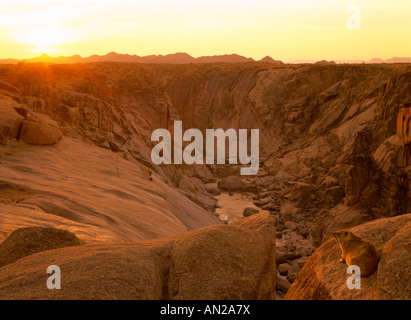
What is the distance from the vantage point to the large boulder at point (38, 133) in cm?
997

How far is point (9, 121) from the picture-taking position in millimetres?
9602

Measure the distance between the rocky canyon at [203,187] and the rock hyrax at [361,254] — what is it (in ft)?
0.38

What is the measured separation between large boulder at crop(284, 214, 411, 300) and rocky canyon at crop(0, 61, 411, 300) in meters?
0.01

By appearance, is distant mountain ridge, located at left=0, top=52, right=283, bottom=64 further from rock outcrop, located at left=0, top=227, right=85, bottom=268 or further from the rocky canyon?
rock outcrop, located at left=0, top=227, right=85, bottom=268

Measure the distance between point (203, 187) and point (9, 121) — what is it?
1216cm

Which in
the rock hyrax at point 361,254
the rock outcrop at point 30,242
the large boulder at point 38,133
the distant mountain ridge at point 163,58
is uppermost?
the distant mountain ridge at point 163,58

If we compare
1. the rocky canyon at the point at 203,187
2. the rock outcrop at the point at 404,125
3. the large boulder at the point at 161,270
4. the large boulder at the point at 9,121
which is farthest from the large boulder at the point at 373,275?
the rock outcrop at the point at 404,125

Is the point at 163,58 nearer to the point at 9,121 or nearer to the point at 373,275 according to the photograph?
the point at 9,121

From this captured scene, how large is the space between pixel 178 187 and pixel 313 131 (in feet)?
41.2

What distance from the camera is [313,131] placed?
1025 inches

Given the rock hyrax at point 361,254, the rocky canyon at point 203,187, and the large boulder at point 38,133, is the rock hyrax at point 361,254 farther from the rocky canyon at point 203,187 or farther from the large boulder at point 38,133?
the large boulder at point 38,133

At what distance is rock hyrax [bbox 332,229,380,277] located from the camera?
2975 mm
